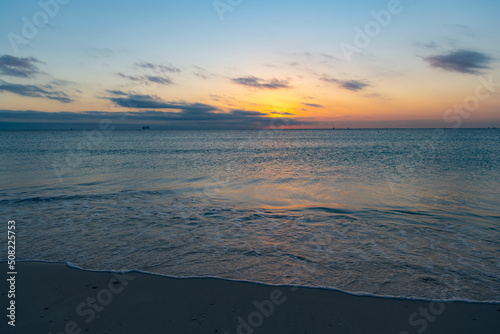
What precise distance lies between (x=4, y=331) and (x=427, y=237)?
10.6 m

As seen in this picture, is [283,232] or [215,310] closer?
[215,310]

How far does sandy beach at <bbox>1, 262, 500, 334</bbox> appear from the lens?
482 cm

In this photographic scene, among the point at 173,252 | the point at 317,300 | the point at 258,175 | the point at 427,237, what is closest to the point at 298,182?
the point at 258,175

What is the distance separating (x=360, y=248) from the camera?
320 inches

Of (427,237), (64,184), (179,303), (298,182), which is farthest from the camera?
(298,182)

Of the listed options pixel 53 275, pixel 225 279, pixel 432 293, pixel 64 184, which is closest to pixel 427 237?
pixel 432 293

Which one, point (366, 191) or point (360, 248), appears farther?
point (366, 191)

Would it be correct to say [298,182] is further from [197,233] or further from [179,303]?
[179,303]

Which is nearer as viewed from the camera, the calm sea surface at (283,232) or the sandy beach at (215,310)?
the sandy beach at (215,310)

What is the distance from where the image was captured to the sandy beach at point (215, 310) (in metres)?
4.82

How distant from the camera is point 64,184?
18.4 m

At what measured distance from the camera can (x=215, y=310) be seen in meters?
5.29

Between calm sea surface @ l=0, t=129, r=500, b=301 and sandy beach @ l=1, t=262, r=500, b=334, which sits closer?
sandy beach @ l=1, t=262, r=500, b=334

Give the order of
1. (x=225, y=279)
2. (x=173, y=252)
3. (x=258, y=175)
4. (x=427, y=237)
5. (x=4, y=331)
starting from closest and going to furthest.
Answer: (x=4, y=331) → (x=225, y=279) → (x=173, y=252) → (x=427, y=237) → (x=258, y=175)
